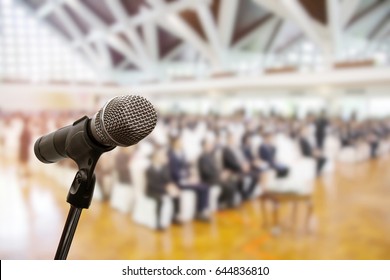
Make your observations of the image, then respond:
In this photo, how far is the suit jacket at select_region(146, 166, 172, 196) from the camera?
4.93m

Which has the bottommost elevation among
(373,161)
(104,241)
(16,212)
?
(104,241)

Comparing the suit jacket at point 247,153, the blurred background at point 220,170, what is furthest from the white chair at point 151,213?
the suit jacket at point 247,153

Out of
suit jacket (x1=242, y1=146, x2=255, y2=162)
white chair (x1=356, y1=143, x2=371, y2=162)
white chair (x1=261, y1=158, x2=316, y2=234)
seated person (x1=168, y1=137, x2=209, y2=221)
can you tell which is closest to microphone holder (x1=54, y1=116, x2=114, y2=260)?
white chair (x1=261, y1=158, x2=316, y2=234)

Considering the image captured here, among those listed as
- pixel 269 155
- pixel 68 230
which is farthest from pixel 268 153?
pixel 68 230

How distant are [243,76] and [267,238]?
553 inches

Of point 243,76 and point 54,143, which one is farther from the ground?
point 243,76

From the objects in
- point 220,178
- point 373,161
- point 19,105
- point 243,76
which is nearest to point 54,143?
point 220,178

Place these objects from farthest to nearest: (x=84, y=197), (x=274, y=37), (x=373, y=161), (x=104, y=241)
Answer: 1. (x=274, y=37)
2. (x=373, y=161)
3. (x=104, y=241)
4. (x=84, y=197)

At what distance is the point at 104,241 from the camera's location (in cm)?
450

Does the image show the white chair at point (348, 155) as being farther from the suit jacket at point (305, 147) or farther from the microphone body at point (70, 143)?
the microphone body at point (70, 143)

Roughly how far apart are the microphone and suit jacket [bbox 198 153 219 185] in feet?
15.3

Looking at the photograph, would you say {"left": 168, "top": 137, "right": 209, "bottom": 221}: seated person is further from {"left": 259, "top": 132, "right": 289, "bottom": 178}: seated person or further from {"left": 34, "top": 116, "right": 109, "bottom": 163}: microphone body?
{"left": 34, "top": 116, "right": 109, "bottom": 163}: microphone body

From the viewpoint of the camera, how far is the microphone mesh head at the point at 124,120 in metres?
0.95
